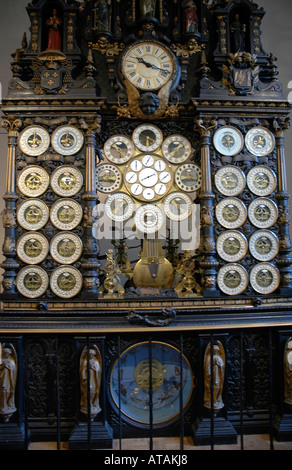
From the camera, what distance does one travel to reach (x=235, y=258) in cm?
542

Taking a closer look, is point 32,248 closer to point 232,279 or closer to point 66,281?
point 66,281

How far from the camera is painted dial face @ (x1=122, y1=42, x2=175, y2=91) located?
544cm

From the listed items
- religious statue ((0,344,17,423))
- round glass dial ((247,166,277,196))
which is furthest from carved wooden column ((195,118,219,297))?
religious statue ((0,344,17,423))

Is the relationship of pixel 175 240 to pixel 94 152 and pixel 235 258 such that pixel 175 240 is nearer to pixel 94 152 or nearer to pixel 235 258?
pixel 235 258

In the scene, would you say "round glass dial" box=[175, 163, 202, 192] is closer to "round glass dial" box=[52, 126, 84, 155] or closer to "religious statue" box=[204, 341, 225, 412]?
"round glass dial" box=[52, 126, 84, 155]

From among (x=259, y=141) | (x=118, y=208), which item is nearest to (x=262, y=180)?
(x=259, y=141)

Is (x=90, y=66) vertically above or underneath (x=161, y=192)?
above

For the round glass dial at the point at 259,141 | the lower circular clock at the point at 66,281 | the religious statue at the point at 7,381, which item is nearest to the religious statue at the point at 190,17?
the round glass dial at the point at 259,141

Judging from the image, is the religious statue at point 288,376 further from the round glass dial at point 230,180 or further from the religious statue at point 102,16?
the religious statue at point 102,16

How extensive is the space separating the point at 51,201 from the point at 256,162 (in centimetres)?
295

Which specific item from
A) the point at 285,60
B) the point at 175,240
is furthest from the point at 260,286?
the point at 285,60

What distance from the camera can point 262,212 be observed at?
554cm

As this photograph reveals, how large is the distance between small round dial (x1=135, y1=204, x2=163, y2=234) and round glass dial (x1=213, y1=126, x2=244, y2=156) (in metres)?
1.27

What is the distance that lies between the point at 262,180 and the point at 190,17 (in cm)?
255
